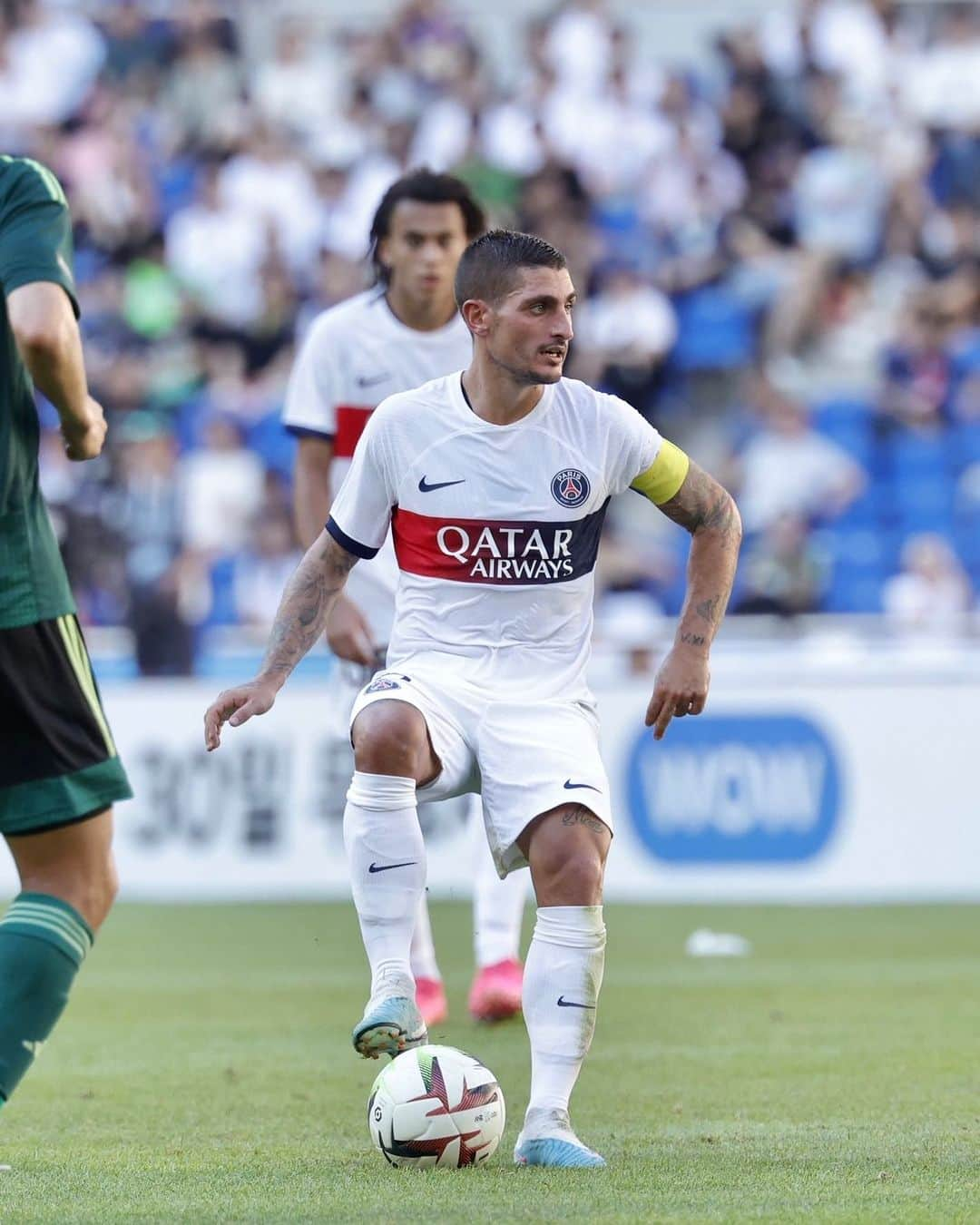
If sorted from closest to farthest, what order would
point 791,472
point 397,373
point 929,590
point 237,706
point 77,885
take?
point 77,885, point 237,706, point 397,373, point 929,590, point 791,472

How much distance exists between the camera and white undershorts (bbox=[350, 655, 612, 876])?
16.5 feet

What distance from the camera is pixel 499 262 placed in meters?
5.16

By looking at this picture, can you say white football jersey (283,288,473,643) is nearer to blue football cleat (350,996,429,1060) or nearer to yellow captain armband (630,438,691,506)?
yellow captain armband (630,438,691,506)

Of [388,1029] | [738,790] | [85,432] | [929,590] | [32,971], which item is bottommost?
[738,790]

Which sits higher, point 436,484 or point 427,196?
point 427,196

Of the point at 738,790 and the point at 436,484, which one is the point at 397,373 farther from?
the point at 738,790

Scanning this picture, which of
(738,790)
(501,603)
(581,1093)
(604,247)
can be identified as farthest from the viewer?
(604,247)

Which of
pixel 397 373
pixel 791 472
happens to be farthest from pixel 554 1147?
pixel 791 472

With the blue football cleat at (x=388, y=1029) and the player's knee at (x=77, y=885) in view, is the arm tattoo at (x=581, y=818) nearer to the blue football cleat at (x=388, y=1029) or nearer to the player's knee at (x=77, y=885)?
the blue football cleat at (x=388, y=1029)

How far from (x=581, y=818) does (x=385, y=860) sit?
1.70ft

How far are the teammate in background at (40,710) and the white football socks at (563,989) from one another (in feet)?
3.49

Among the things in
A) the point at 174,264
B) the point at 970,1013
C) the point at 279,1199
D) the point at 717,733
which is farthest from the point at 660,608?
the point at 279,1199

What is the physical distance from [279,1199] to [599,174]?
49.7 ft

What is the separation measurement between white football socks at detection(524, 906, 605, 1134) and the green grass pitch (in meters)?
0.25
